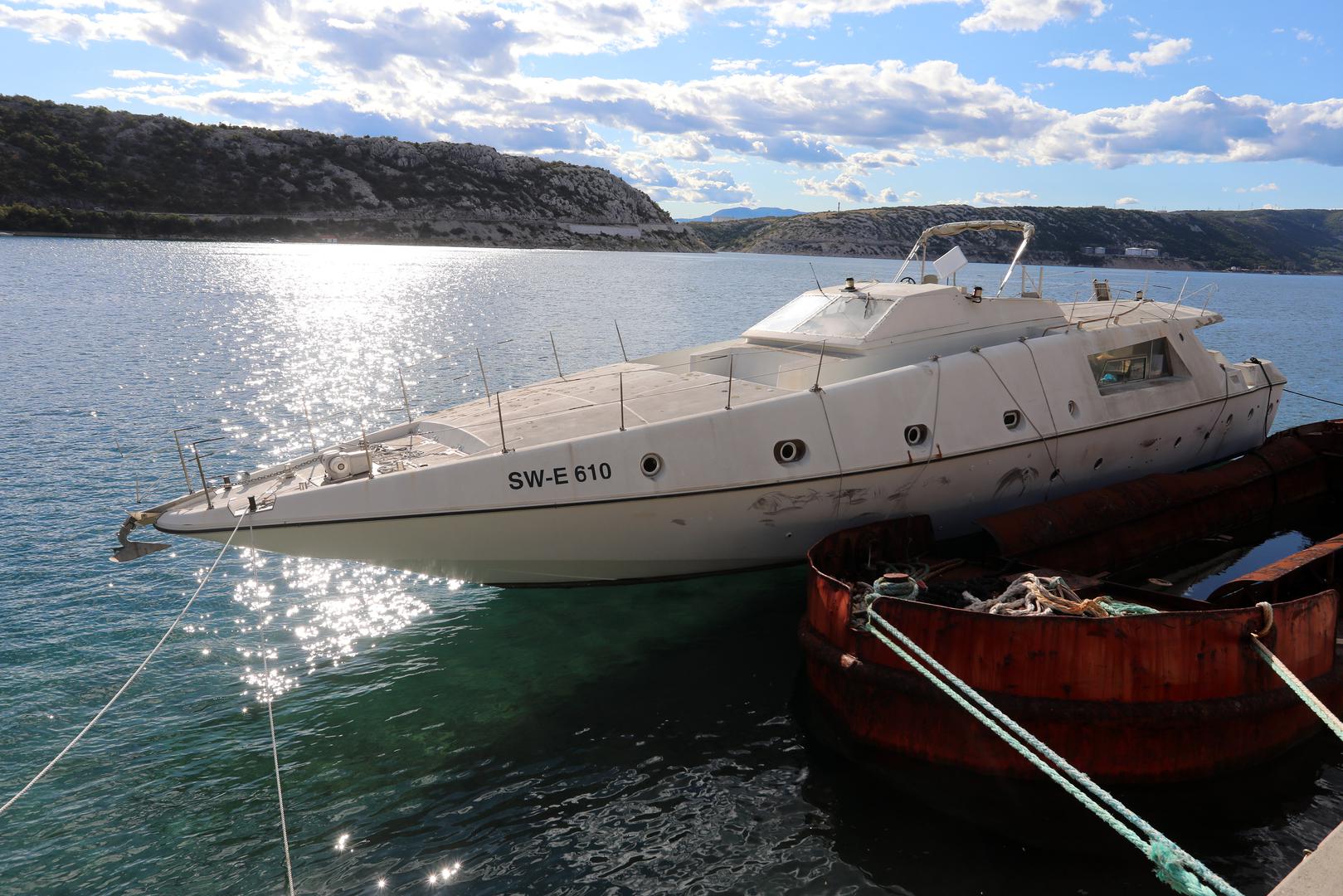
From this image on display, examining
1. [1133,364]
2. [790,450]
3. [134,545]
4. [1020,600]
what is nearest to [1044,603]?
[1020,600]

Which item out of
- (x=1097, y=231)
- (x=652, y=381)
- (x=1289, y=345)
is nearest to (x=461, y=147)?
(x=1097, y=231)

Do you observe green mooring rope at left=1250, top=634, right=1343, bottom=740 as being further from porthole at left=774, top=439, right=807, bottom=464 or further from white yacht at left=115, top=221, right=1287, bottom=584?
porthole at left=774, top=439, right=807, bottom=464

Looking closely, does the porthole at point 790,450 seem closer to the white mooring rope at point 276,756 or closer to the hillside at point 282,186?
the white mooring rope at point 276,756

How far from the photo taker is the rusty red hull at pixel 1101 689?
26.1 feet

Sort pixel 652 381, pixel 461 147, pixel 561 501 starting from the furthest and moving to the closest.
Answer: pixel 461 147 < pixel 652 381 < pixel 561 501

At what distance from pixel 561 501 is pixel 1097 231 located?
185m

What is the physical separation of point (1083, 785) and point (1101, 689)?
0.94m

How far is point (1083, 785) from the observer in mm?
7883

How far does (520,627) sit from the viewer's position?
38.7 feet

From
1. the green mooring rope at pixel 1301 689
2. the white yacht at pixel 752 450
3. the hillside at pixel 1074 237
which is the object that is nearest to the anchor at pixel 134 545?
the white yacht at pixel 752 450

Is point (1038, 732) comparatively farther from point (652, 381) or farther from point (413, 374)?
point (413, 374)

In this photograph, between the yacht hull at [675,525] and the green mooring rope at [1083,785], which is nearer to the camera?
the green mooring rope at [1083,785]

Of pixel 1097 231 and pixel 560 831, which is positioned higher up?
pixel 1097 231

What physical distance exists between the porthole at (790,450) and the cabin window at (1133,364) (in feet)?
22.1
